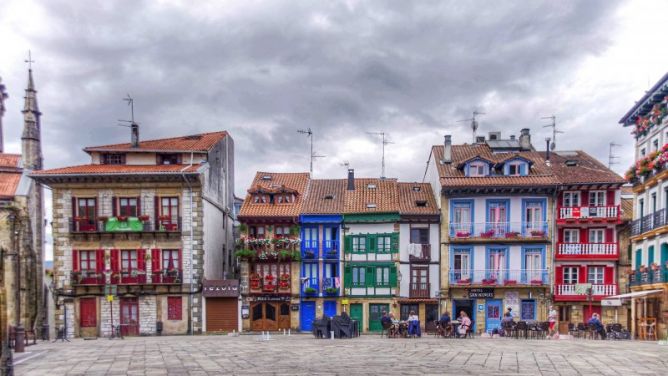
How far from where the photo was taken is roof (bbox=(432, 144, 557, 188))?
130ft

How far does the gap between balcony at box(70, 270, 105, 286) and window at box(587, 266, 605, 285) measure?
3242 centimetres

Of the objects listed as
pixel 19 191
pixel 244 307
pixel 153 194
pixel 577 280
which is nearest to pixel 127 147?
pixel 153 194

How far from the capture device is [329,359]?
60.7 feet

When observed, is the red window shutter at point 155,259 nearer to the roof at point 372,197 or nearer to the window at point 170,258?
the window at point 170,258

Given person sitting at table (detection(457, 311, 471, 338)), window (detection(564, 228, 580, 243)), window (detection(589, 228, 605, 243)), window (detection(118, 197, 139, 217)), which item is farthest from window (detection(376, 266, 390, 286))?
window (detection(118, 197, 139, 217))

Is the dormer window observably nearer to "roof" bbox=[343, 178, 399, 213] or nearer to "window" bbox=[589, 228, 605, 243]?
"roof" bbox=[343, 178, 399, 213]

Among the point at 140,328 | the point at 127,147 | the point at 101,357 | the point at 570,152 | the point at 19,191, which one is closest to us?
the point at 101,357

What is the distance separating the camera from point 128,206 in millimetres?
38094

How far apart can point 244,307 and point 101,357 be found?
61.3ft

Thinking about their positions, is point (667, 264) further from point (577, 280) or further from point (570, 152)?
point (570, 152)

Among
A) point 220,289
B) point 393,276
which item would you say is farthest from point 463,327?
point 220,289

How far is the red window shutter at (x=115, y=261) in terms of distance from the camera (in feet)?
124

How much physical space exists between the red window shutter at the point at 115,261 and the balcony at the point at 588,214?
29.4 m

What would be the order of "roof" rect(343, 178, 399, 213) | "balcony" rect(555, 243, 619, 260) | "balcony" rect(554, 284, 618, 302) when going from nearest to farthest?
"balcony" rect(554, 284, 618, 302) < "balcony" rect(555, 243, 619, 260) < "roof" rect(343, 178, 399, 213)
